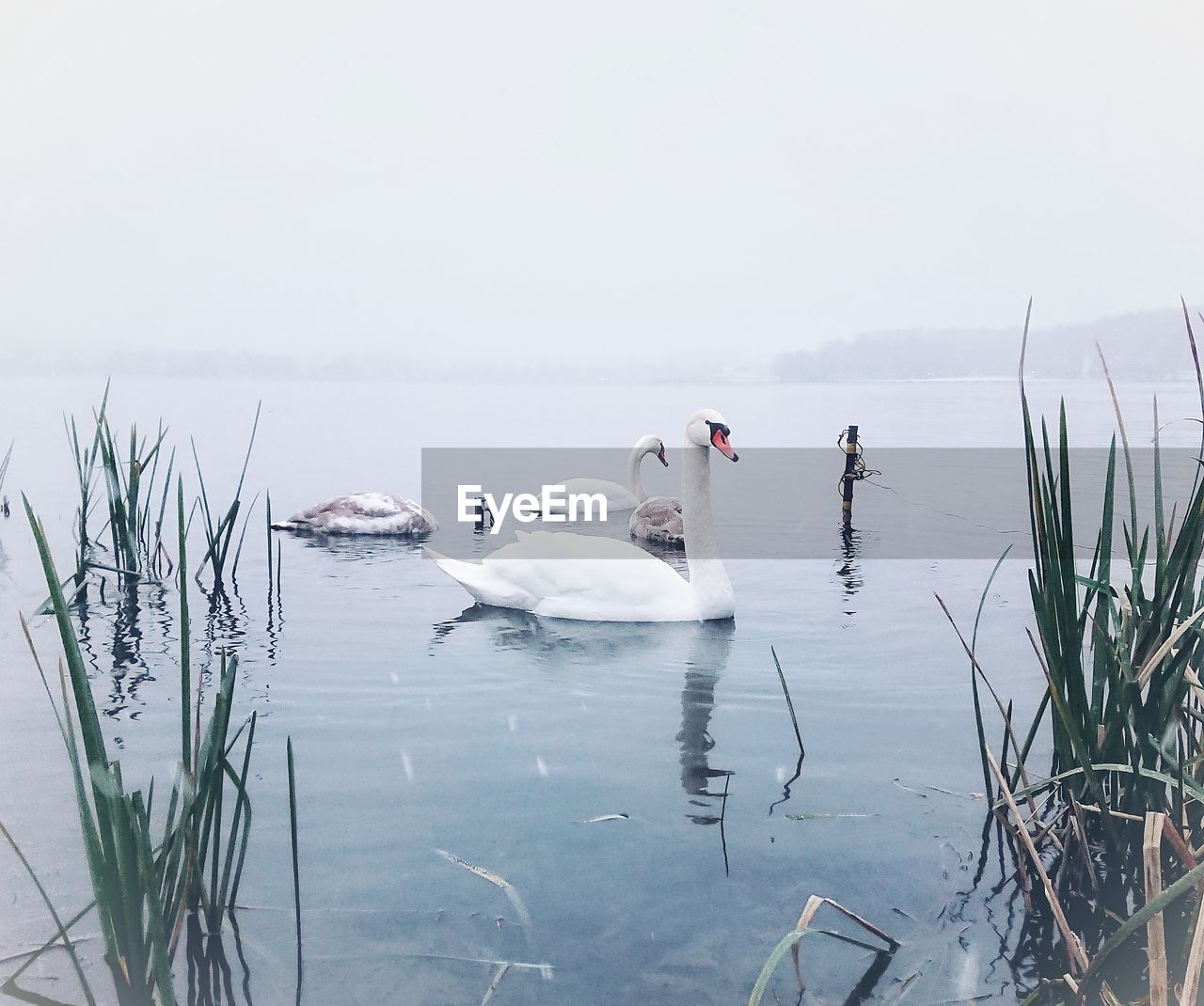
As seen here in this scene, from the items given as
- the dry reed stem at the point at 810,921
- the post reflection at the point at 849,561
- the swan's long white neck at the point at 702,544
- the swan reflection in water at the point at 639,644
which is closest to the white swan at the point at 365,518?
the swan reflection in water at the point at 639,644

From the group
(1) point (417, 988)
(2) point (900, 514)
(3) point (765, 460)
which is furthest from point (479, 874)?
(3) point (765, 460)

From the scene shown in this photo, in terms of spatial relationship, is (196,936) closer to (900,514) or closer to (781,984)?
(781,984)

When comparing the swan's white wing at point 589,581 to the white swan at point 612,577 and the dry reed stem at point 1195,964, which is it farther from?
the dry reed stem at point 1195,964

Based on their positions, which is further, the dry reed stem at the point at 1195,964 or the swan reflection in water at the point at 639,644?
the swan reflection in water at the point at 639,644

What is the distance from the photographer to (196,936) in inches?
103

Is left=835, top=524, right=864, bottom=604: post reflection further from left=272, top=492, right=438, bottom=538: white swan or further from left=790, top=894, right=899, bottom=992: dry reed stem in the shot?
left=790, top=894, right=899, bottom=992: dry reed stem

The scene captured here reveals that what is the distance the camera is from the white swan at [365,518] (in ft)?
32.1

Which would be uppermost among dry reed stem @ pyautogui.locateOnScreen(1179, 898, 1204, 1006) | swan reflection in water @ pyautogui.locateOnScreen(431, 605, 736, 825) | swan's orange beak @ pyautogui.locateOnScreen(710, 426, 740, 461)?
swan's orange beak @ pyautogui.locateOnScreen(710, 426, 740, 461)

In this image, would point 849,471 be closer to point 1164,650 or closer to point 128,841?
point 1164,650

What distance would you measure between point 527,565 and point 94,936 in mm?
3922

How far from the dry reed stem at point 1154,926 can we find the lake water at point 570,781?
644mm

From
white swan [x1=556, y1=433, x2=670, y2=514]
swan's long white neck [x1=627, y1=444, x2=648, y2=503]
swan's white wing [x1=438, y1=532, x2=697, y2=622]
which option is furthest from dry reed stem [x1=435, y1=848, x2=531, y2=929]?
swan's long white neck [x1=627, y1=444, x2=648, y2=503]

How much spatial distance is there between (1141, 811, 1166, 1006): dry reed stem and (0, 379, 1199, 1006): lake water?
0.64m

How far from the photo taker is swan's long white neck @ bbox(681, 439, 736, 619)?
249 inches
